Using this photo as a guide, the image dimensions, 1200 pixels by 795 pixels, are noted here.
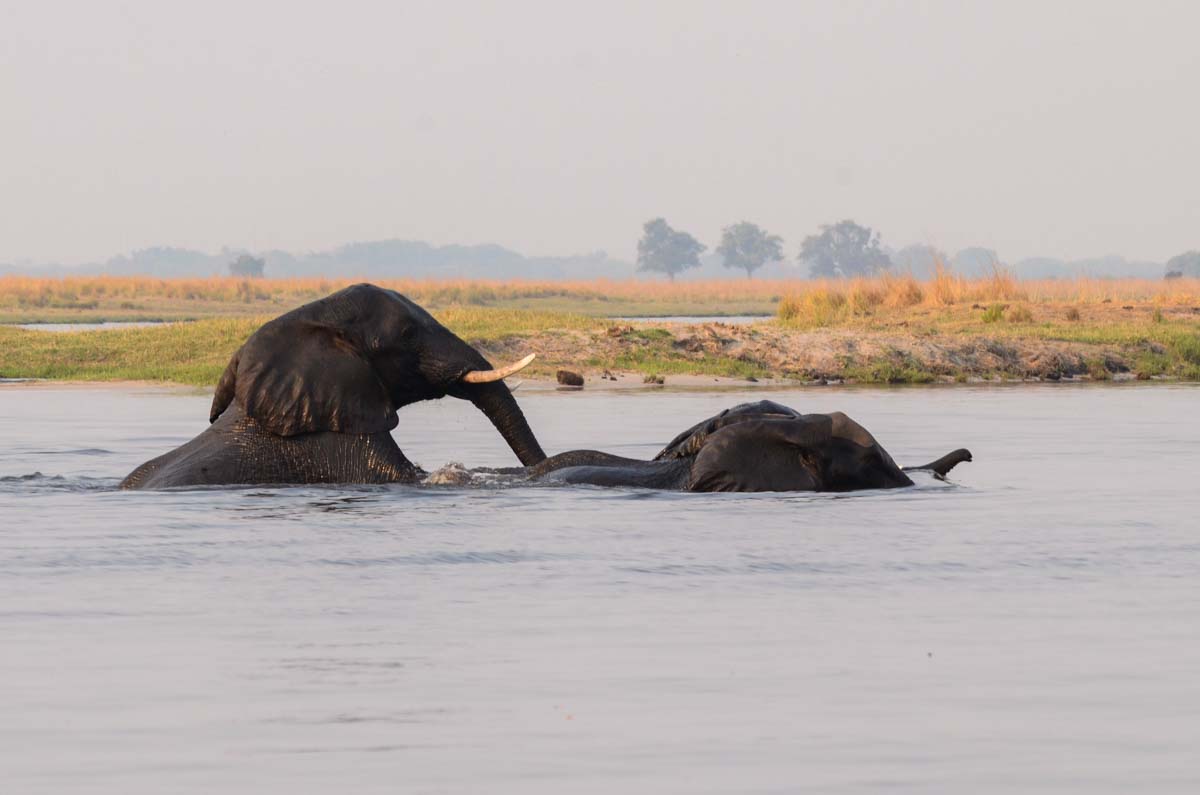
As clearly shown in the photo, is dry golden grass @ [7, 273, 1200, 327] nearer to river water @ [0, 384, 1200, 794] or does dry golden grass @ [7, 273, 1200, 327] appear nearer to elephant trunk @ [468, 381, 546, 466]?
elephant trunk @ [468, 381, 546, 466]

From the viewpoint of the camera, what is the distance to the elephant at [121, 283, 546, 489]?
10562 millimetres

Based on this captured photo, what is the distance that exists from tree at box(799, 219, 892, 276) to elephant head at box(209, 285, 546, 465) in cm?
17310

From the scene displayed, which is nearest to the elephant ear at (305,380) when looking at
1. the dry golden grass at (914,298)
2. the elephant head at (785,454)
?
the elephant head at (785,454)

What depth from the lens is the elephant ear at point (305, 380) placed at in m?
10.5

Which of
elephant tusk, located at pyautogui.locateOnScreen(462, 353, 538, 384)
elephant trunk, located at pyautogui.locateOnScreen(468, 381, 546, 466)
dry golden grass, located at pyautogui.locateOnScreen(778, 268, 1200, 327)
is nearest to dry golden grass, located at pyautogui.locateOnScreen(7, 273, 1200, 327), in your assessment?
dry golden grass, located at pyautogui.locateOnScreen(778, 268, 1200, 327)

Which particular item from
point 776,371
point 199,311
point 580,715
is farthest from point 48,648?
point 199,311

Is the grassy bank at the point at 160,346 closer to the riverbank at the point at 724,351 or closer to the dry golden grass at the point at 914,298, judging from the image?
the riverbank at the point at 724,351

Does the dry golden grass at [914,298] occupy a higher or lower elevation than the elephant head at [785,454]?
higher

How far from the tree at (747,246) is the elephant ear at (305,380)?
176978mm

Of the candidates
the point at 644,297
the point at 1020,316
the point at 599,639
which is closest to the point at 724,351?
the point at 1020,316

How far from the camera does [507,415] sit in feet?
36.8

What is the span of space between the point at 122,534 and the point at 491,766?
4.80 meters

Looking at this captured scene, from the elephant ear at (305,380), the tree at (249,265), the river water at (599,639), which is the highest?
the tree at (249,265)

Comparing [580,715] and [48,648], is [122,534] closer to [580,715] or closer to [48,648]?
[48,648]
